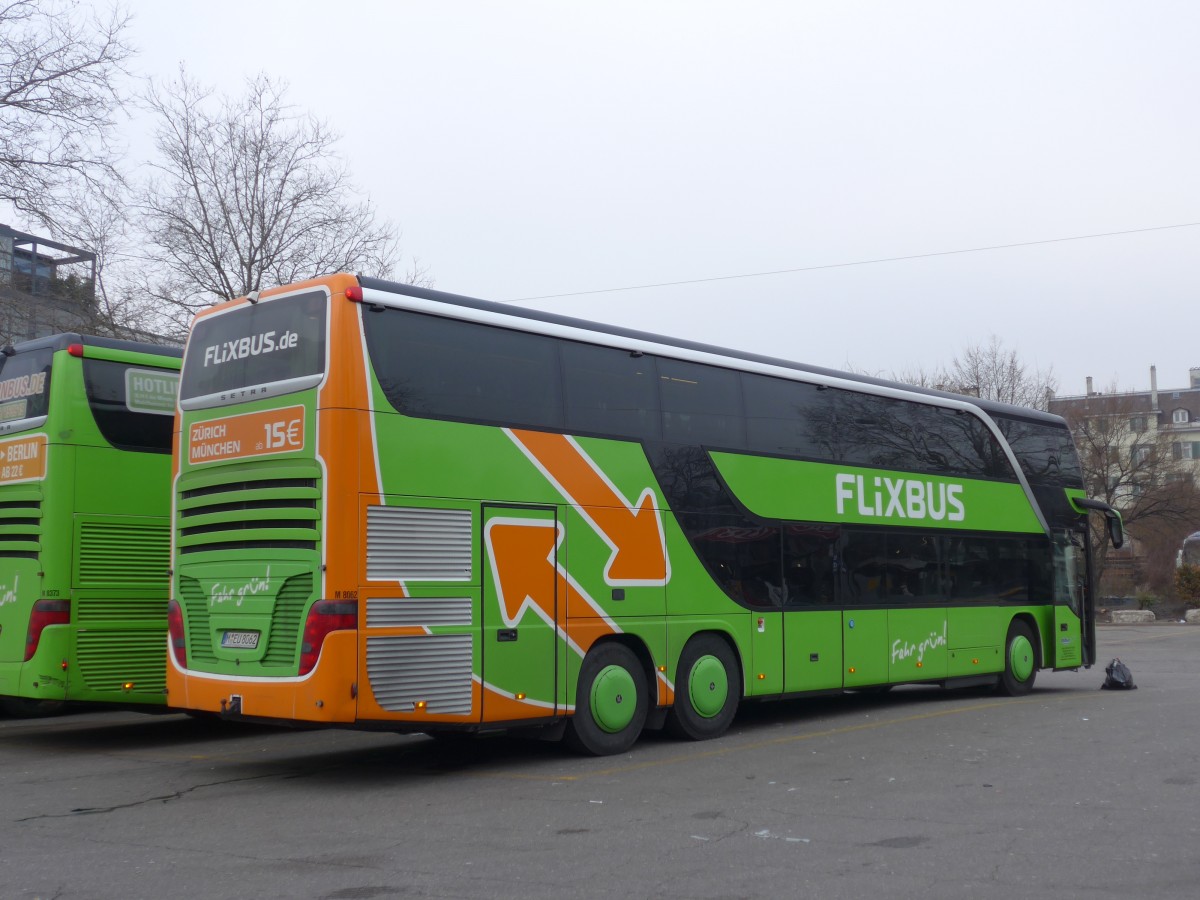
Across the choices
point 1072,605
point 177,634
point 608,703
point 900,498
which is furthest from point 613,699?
point 1072,605

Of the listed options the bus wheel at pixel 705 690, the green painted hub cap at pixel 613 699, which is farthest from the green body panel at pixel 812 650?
the green painted hub cap at pixel 613 699

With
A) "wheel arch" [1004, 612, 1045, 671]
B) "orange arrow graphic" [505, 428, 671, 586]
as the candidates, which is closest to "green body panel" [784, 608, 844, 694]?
"orange arrow graphic" [505, 428, 671, 586]

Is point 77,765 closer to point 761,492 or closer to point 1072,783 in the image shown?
point 761,492

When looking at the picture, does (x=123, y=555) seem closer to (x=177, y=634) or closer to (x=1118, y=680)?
(x=177, y=634)

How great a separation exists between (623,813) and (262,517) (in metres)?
3.84

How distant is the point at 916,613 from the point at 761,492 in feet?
12.2

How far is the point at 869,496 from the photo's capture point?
15.6 metres

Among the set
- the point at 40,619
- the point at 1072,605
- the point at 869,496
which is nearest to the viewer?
the point at 40,619

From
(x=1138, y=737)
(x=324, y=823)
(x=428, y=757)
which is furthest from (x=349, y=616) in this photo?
(x=1138, y=737)

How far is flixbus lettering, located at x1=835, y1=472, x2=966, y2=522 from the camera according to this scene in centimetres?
1532

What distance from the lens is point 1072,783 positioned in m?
9.91

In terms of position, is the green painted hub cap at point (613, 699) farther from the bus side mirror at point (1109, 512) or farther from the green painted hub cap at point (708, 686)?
the bus side mirror at point (1109, 512)

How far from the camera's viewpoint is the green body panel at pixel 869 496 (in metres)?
13.8

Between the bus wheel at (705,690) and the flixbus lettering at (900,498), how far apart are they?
2790 millimetres
